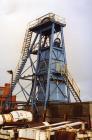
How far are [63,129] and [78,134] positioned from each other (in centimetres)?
125

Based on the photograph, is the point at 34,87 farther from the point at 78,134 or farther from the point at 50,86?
the point at 78,134

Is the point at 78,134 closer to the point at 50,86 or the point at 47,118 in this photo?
the point at 47,118

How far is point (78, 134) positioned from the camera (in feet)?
64.4

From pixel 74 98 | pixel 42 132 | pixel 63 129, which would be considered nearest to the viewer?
pixel 42 132

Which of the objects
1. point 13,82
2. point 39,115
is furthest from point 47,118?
point 13,82

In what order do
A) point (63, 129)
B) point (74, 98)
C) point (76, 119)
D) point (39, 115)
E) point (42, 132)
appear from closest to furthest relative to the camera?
point (42, 132)
point (63, 129)
point (76, 119)
point (39, 115)
point (74, 98)

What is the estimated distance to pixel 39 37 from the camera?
128ft

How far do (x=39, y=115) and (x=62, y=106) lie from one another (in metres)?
4.34

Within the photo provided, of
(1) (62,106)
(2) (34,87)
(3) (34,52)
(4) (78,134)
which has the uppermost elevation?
(3) (34,52)

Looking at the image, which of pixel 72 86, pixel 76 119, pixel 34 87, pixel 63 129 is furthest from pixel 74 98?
pixel 63 129

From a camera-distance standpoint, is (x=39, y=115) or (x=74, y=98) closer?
(x=39, y=115)

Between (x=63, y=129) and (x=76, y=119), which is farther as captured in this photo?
(x=76, y=119)

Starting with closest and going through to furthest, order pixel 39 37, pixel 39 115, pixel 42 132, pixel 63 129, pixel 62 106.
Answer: pixel 42 132 < pixel 63 129 < pixel 62 106 < pixel 39 115 < pixel 39 37

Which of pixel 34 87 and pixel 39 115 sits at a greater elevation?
pixel 34 87
